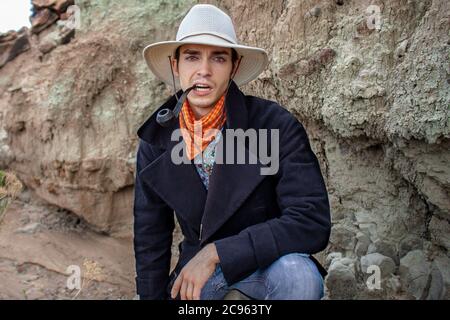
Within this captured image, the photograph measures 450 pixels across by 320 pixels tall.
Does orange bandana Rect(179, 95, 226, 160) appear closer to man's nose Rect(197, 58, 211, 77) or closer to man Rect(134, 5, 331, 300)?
man Rect(134, 5, 331, 300)

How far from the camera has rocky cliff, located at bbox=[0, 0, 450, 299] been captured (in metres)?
2.60

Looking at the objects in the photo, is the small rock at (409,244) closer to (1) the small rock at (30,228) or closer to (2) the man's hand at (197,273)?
(2) the man's hand at (197,273)

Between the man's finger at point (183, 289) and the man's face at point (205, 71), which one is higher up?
the man's face at point (205, 71)

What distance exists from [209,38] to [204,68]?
12 cm

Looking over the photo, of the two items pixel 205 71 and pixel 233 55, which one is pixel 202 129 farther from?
pixel 233 55

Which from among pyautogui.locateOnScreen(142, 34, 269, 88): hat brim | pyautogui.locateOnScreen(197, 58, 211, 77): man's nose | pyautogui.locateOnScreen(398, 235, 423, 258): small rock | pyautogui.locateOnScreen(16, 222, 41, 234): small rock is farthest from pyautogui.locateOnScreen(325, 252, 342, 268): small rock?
pyautogui.locateOnScreen(16, 222, 41, 234): small rock

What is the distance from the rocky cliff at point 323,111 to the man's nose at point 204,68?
44.1 inches

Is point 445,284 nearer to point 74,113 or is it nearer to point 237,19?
point 237,19

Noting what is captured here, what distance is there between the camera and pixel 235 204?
198 centimetres

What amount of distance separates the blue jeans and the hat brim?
2.89 feet

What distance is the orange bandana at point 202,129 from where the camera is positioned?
6.79ft

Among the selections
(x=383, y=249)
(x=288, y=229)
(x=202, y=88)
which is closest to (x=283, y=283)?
(x=288, y=229)

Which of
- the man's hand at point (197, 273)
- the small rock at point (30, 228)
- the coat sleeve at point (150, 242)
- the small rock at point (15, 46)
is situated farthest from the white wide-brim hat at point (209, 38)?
the small rock at point (15, 46)

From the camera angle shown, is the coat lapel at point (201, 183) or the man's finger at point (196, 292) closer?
the man's finger at point (196, 292)
